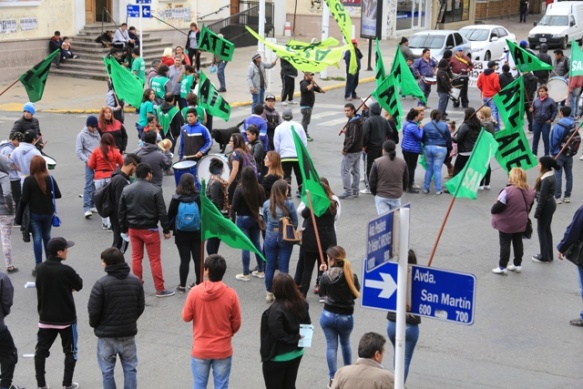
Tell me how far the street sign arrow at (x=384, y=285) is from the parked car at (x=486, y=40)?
2743 centimetres

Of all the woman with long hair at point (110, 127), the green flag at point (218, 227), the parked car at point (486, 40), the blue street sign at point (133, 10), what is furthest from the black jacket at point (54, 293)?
the parked car at point (486, 40)

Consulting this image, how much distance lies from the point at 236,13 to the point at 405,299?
34.7m

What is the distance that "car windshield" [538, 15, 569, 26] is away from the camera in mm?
41656

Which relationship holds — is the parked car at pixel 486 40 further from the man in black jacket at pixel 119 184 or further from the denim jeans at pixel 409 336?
the denim jeans at pixel 409 336

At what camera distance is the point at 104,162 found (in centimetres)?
1388

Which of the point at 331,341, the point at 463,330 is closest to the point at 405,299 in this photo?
the point at 331,341

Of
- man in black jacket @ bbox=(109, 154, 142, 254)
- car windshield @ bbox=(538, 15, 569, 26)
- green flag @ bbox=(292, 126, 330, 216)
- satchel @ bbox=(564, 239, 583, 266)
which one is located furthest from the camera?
car windshield @ bbox=(538, 15, 569, 26)

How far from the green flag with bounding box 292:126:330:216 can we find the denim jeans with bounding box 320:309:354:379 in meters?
1.61

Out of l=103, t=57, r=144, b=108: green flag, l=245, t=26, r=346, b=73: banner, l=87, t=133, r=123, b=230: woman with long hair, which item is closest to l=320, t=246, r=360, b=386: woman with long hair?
l=87, t=133, r=123, b=230: woman with long hair

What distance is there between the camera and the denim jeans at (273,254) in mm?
11508

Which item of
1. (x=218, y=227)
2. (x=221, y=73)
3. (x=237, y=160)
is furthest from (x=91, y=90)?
(x=218, y=227)

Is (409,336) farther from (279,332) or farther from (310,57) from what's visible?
(310,57)

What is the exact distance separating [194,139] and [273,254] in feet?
15.0

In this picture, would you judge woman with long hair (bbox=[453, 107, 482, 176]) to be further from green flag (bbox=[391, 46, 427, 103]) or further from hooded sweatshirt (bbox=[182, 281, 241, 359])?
hooded sweatshirt (bbox=[182, 281, 241, 359])
